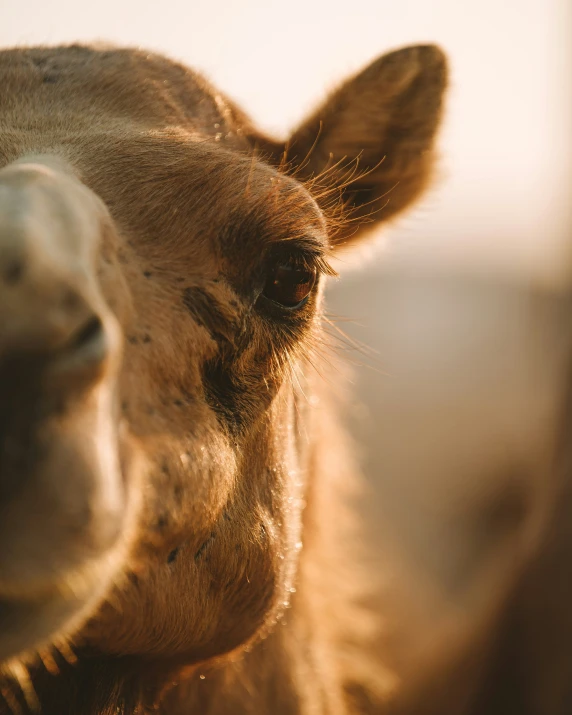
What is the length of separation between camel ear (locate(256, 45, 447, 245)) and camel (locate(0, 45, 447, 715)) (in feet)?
0.03

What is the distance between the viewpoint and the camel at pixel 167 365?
1.53m

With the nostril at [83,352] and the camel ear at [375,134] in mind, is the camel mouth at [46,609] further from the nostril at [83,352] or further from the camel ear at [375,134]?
the camel ear at [375,134]

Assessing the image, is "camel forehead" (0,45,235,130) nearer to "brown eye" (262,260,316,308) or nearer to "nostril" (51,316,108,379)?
"brown eye" (262,260,316,308)

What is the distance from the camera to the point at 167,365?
2.12m

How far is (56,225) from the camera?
65.8 inches

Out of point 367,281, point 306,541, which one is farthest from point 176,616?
point 367,281

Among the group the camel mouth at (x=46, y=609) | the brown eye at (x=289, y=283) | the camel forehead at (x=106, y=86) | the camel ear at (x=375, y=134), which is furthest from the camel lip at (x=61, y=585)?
the camel ear at (x=375, y=134)

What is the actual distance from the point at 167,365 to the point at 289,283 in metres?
0.64

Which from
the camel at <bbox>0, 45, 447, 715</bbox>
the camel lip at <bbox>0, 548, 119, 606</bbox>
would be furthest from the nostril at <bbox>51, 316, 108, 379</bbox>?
the camel lip at <bbox>0, 548, 119, 606</bbox>

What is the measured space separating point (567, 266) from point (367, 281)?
17354mm

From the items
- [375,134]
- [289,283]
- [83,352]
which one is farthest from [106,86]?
[83,352]

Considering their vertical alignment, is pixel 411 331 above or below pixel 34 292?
below

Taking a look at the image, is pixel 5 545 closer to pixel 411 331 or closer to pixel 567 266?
pixel 567 266

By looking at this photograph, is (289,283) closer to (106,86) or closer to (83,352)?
(106,86)
